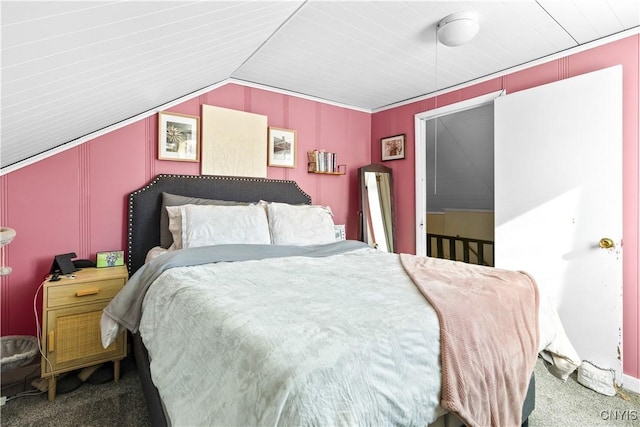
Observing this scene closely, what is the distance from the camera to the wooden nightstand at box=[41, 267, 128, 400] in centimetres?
189

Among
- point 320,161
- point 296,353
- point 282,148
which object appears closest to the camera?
point 296,353

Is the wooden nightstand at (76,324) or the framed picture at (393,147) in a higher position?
the framed picture at (393,147)

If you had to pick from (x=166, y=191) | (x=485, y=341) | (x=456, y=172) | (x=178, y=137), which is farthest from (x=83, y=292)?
(x=456, y=172)

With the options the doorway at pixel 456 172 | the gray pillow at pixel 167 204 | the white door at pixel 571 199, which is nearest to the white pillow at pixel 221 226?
the gray pillow at pixel 167 204

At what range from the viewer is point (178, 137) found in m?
2.78

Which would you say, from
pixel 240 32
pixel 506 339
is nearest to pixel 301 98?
pixel 240 32

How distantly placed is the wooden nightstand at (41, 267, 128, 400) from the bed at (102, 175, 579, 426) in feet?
0.96

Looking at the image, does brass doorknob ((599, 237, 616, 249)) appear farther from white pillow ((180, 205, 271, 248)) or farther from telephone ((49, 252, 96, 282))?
telephone ((49, 252, 96, 282))

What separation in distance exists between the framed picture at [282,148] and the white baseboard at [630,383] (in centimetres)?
307

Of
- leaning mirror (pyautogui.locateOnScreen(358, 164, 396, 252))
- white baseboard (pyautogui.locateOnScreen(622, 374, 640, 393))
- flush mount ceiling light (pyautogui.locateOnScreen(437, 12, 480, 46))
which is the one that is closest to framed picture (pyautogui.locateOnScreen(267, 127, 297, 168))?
leaning mirror (pyautogui.locateOnScreen(358, 164, 396, 252))

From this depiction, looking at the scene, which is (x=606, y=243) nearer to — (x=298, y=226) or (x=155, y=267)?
(x=298, y=226)

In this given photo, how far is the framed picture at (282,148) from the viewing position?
323 centimetres

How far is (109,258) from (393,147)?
9.77 ft

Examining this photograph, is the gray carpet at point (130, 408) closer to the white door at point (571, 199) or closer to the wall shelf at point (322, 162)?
the white door at point (571, 199)
